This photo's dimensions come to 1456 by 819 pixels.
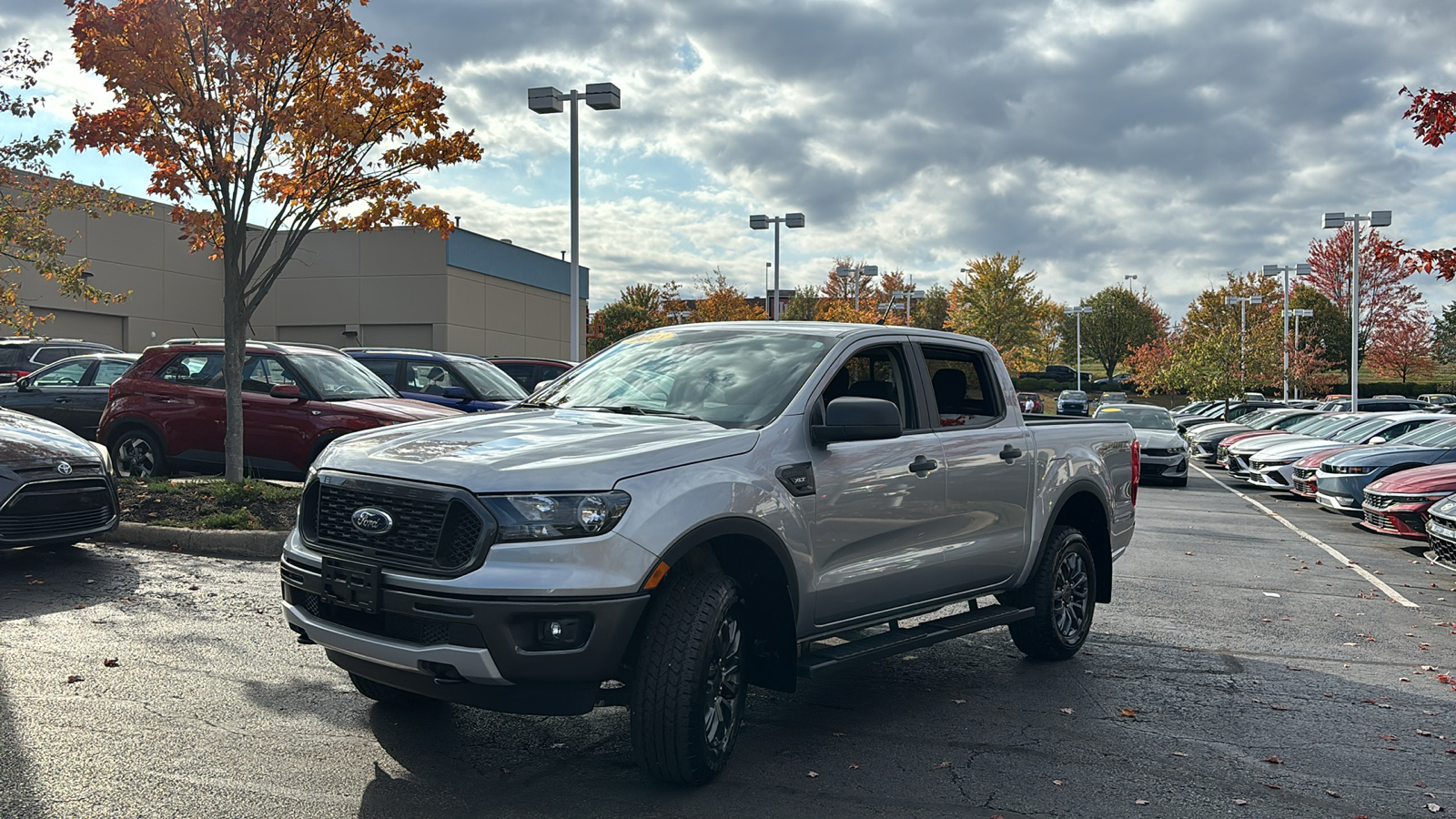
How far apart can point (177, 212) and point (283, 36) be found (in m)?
2.29

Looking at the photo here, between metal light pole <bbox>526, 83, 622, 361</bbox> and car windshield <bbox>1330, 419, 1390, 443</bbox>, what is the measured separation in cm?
1360

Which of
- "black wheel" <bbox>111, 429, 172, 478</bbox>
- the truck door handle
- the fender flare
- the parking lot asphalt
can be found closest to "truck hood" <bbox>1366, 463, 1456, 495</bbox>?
the parking lot asphalt

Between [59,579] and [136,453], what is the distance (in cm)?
511

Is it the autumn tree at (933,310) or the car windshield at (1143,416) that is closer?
the car windshield at (1143,416)

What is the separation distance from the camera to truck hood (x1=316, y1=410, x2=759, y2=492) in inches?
163

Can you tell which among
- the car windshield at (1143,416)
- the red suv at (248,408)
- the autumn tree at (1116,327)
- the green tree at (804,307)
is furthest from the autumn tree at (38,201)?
the autumn tree at (1116,327)

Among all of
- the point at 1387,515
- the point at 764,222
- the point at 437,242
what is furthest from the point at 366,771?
the point at 437,242

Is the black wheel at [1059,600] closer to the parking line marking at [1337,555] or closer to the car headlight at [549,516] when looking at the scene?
the car headlight at [549,516]

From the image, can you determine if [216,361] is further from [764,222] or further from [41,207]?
[764,222]

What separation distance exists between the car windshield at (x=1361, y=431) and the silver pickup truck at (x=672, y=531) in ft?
54.3

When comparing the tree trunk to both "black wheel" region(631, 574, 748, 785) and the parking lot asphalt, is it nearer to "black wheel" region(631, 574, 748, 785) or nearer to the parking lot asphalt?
the parking lot asphalt

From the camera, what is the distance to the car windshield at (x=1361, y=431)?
20244mm

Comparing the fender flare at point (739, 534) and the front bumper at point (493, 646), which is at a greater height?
the fender flare at point (739, 534)

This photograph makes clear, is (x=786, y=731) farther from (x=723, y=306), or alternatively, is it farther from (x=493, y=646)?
(x=723, y=306)
